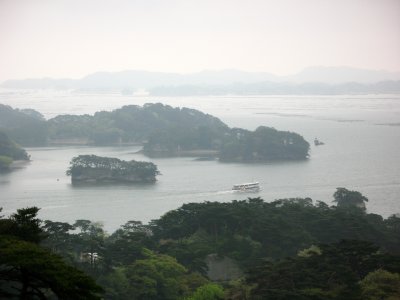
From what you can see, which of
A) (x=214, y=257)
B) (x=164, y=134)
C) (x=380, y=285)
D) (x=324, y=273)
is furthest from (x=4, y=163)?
(x=380, y=285)

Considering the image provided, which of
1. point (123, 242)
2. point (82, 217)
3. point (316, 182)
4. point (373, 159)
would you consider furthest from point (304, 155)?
point (123, 242)

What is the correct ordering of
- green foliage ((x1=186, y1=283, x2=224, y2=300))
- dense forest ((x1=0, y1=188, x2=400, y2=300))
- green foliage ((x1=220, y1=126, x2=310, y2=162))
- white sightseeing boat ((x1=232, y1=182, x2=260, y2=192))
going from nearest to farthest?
dense forest ((x1=0, y1=188, x2=400, y2=300))
green foliage ((x1=186, y1=283, x2=224, y2=300))
white sightseeing boat ((x1=232, y1=182, x2=260, y2=192))
green foliage ((x1=220, y1=126, x2=310, y2=162))

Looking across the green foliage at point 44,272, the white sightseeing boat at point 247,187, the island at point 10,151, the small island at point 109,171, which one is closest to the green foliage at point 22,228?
the green foliage at point 44,272

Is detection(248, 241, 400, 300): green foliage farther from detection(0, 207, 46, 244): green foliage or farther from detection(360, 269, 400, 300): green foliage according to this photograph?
detection(0, 207, 46, 244): green foliage

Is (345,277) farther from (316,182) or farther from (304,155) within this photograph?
(304,155)

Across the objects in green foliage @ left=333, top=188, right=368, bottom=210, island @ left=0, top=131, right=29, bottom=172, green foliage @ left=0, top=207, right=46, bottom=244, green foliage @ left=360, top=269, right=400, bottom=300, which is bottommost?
green foliage @ left=333, top=188, right=368, bottom=210

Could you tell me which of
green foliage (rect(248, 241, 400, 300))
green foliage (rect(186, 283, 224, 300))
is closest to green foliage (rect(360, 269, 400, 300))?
green foliage (rect(248, 241, 400, 300))
